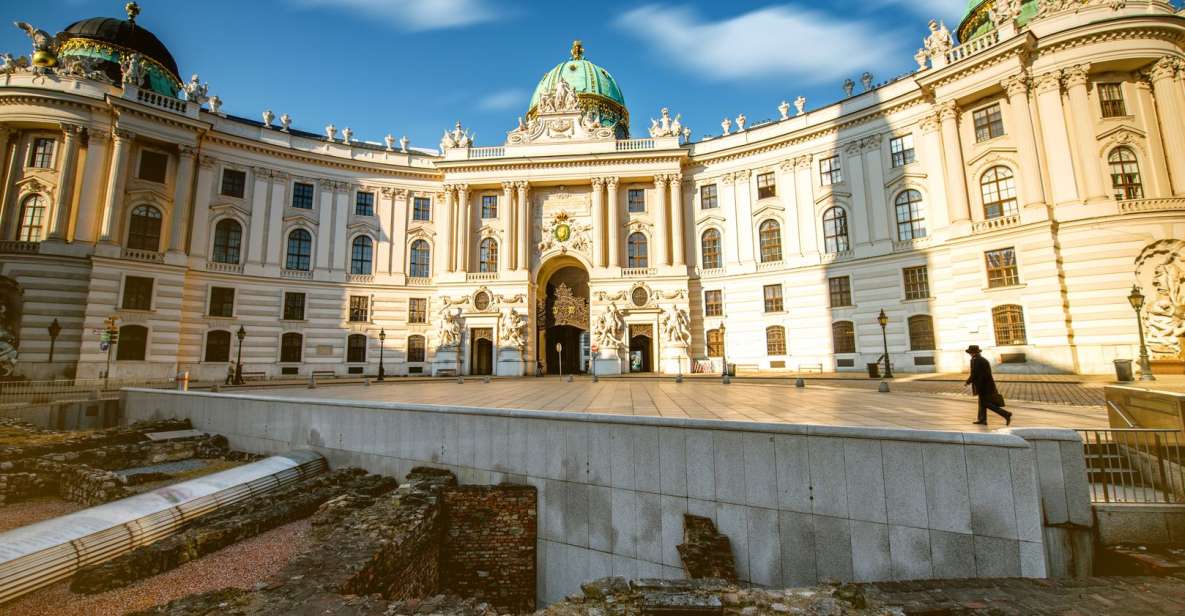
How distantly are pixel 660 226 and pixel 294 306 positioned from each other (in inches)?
1084

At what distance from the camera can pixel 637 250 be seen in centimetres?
3656

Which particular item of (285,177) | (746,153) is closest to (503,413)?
(746,153)

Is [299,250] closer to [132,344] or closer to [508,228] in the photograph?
[132,344]

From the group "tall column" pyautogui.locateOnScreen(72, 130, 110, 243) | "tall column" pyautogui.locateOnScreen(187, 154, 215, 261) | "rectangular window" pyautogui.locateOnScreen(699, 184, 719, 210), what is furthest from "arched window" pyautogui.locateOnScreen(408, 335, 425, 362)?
"rectangular window" pyautogui.locateOnScreen(699, 184, 719, 210)

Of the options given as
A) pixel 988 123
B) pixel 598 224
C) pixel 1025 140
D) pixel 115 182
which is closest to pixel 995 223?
pixel 1025 140

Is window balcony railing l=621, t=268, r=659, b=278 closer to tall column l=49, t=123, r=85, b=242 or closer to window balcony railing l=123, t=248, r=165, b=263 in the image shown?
window balcony railing l=123, t=248, r=165, b=263

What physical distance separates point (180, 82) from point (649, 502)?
47679 mm

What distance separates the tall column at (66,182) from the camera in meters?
27.0

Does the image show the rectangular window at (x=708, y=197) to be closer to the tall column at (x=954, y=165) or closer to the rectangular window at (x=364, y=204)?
the tall column at (x=954, y=165)

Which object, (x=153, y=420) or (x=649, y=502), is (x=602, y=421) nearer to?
(x=649, y=502)

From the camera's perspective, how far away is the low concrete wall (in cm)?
581

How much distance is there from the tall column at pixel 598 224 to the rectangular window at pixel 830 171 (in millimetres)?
15546

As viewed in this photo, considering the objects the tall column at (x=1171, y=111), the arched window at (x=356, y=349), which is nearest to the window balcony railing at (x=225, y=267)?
the arched window at (x=356, y=349)

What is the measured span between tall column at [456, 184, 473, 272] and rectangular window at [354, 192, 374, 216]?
6.81m
